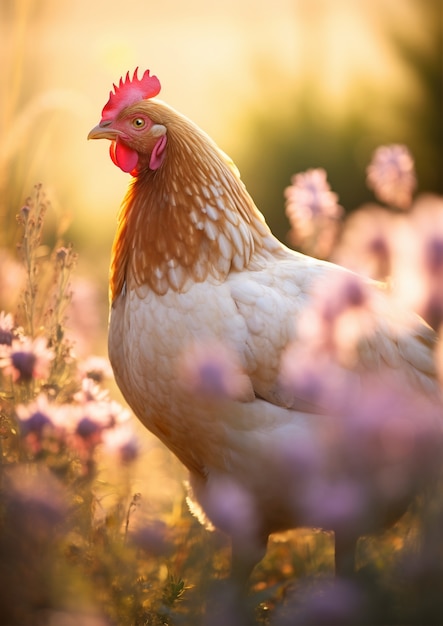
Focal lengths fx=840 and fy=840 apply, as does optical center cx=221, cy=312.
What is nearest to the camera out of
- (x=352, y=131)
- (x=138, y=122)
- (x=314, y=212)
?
(x=138, y=122)

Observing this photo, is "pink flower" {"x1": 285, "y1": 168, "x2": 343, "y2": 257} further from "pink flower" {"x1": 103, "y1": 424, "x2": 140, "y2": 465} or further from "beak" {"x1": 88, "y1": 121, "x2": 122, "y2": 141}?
"pink flower" {"x1": 103, "y1": 424, "x2": 140, "y2": 465}

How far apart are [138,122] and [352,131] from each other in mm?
3889

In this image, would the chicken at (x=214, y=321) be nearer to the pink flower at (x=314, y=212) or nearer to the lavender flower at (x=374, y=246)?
the lavender flower at (x=374, y=246)

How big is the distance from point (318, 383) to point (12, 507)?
731 millimetres

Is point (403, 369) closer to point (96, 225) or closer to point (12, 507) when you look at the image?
point (12, 507)

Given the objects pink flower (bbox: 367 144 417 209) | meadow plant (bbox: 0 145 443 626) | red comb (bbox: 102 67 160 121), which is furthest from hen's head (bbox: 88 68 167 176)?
pink flower (bbox: 367 144 417 209)

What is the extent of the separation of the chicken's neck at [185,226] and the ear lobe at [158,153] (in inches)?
0.7

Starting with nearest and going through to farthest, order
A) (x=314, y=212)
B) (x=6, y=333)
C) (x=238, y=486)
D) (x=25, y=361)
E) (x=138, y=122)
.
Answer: (x=25, y=361)
(x=6, y=333)
(x=238, y=486)
(x=138, y=122)
(x=314, y=212)

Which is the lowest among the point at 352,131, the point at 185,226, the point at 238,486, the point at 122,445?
the point at 238,486

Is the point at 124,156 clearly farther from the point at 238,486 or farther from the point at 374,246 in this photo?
the point at 238,486

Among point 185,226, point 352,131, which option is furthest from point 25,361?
point 352,131

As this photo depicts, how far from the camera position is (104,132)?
2244 mm

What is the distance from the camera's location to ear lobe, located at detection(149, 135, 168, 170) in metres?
2.22

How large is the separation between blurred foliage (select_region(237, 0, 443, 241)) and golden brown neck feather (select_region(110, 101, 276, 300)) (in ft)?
11.0
